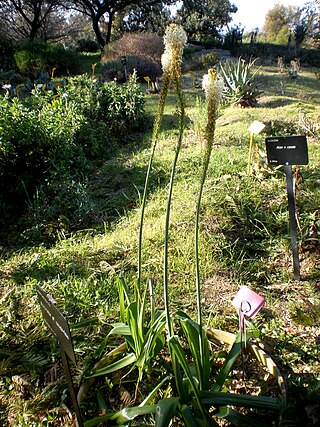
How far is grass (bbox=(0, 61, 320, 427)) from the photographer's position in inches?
73.3

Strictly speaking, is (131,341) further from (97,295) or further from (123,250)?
(123,250)

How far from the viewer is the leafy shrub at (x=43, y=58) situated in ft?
43.4

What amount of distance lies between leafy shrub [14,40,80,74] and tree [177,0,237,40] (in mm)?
9143

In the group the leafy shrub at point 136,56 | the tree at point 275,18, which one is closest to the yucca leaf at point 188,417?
the leafy shrub at point 136,56

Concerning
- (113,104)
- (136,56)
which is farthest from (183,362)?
(136,56)

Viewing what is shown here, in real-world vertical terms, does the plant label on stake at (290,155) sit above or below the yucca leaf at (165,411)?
above

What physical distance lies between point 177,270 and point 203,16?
22115mm

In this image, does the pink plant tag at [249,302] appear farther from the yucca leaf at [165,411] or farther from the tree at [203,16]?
the tree at [203,16]

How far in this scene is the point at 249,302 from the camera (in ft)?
5.46

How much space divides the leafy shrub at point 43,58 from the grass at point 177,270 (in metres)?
10.9

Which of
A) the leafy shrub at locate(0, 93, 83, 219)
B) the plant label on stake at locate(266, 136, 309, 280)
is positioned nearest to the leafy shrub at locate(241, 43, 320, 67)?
the leafy shrub at locate(0, 93, 83, 219)

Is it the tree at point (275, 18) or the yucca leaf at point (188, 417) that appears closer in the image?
the yucca leaf at point (188, 417)

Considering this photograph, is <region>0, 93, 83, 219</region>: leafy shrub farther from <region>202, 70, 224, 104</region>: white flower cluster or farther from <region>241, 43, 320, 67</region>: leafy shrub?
<region>241, 43, 320, 67</region>: leafy shrub

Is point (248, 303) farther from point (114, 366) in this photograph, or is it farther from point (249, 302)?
point (114, 366)
